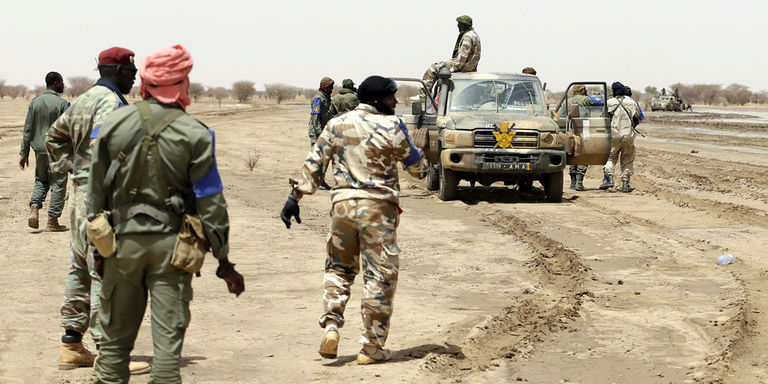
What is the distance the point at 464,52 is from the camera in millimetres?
16922

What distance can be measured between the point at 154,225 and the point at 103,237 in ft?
0.72

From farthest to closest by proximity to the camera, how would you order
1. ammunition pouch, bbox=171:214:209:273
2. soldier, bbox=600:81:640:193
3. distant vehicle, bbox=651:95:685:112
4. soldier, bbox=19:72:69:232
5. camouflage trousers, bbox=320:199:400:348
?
distant vehicle, bbox=651:95:685:112
soldier, bbox=600:81:640:193
soldier, bbox=19:72:69:232
camouflage trousers, bbox=320:199:400:348
ammunition pouch, bbox=171:214:209:273

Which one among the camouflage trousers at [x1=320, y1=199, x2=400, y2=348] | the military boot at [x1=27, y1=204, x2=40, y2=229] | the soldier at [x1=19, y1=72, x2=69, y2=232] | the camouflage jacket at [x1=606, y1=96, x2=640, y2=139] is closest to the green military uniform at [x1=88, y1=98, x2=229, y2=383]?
the camouflage trousers at [x1=320, y1=199, x2=400, y2=348]

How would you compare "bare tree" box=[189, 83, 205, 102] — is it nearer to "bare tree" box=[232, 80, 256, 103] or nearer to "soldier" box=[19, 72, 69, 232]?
"bare tree" box=[232, 80, 256, 103]

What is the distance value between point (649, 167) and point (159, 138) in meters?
20.0

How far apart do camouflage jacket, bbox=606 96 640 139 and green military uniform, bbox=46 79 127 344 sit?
1216cm

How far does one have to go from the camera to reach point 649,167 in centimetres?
2305

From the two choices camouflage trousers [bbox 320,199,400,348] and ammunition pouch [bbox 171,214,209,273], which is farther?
camouflage trousers [bbox 320,199,400,348]

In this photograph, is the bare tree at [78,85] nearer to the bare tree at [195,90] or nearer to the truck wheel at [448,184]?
the bare tree at [195,90]

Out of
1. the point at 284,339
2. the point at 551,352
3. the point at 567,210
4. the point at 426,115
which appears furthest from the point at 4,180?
the point at 551,352

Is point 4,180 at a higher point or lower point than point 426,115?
lower

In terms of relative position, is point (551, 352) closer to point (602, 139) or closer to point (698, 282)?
point (698, 282)

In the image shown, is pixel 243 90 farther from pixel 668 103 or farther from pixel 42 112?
pixel 42 112

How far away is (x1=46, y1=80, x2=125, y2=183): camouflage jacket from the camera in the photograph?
19.3 ft
